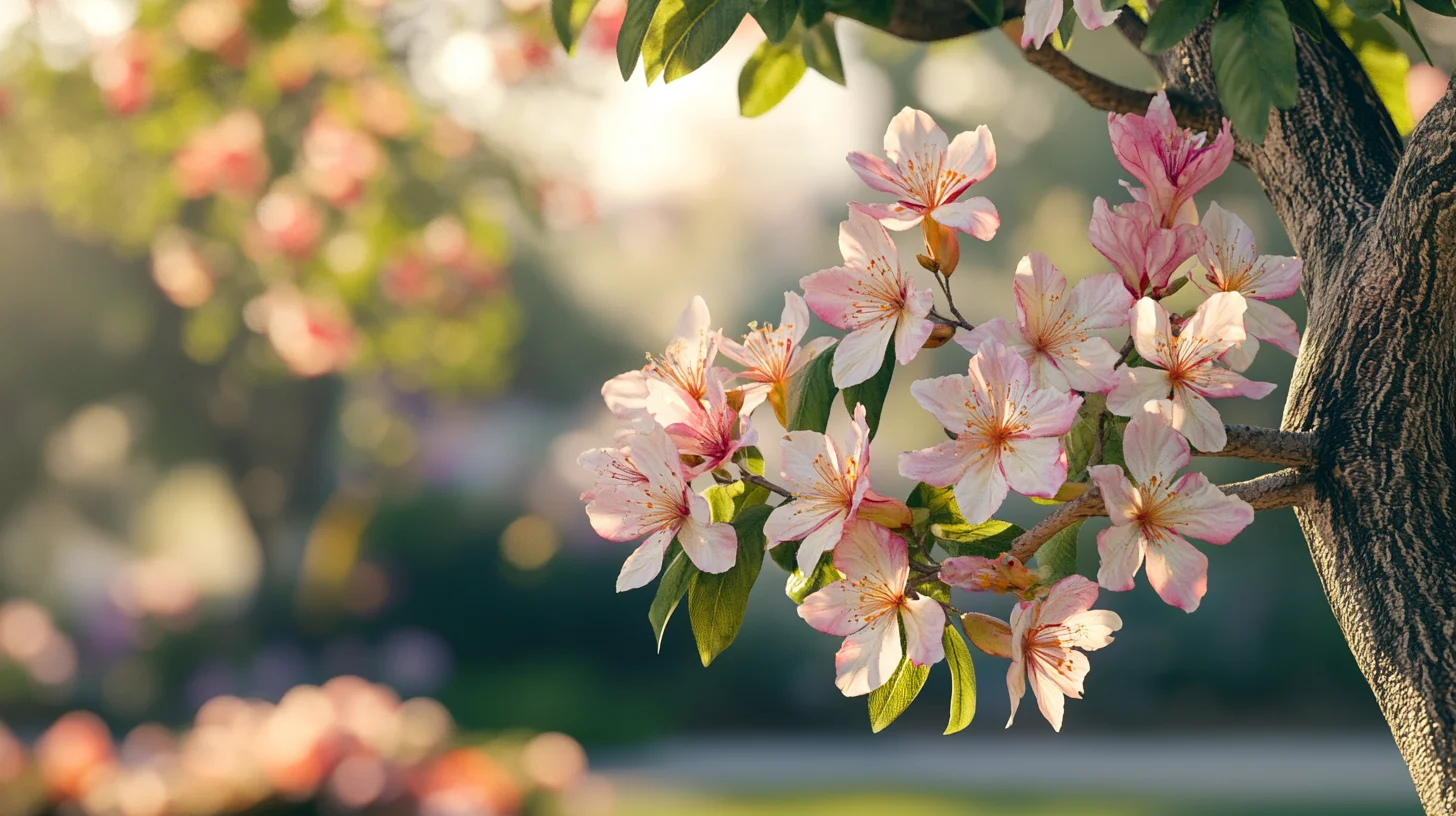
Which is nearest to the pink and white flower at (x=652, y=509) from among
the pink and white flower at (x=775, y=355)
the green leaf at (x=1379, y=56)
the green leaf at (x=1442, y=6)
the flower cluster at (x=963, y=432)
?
the flower cluster at (x=963, y=432)

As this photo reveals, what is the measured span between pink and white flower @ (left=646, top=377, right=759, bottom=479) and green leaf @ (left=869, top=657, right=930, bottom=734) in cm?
19

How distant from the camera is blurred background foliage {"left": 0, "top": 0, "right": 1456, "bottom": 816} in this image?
385 centimetres

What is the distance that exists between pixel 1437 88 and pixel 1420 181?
1.67 meters

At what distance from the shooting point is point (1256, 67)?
747 mm

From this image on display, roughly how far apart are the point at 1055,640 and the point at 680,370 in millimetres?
302

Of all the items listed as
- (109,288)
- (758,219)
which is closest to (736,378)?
(109,288)

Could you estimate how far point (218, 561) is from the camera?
37.2 feet

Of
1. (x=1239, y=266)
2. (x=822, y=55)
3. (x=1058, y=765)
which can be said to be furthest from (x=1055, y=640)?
Answer: (x=1058, y=765)

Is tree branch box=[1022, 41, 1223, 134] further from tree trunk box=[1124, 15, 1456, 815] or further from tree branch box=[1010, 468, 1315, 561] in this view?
tree branch box=[1010, 468, 1315, 561]

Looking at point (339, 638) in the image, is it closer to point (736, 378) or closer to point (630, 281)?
point (630, 281)

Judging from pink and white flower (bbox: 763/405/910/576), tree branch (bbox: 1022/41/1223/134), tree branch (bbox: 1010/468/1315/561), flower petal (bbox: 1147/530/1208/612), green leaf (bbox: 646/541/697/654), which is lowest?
flower petal (bbox: 1147/530/1208/612)

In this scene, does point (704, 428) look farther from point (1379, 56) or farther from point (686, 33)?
point (1379, 56)

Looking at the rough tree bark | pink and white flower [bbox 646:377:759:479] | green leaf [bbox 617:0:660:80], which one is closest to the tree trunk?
the rough tree bark

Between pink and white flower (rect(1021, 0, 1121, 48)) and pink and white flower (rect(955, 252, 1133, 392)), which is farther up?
pink and white flower (rect(1021, 0, 1121, 48))
